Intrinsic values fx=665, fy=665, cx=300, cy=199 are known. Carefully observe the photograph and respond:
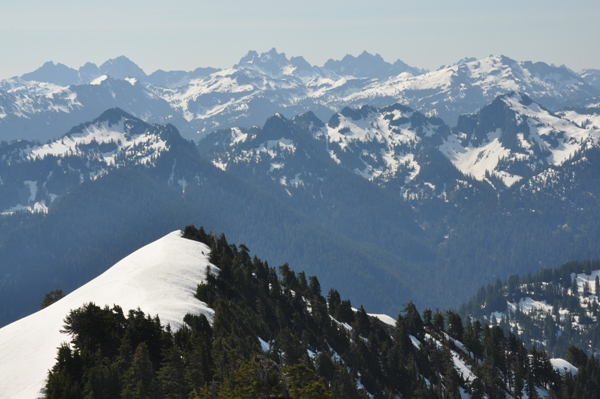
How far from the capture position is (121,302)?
284 ft

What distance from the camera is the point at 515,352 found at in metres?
148

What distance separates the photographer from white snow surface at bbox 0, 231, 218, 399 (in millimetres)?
62938

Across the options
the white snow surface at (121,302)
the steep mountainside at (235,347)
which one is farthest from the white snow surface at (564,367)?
the white snow surface at (121,302)

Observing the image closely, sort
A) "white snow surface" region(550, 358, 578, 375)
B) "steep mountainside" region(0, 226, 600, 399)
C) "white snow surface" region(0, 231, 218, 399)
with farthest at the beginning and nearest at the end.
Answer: "white snow surface" region(550, 358, 578, 375), "white snow surface" region(0, 231, 218, 399), "steep mountainside" region(0, 226, 600, 399)

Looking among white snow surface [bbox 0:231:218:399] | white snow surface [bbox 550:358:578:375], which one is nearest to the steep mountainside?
white snow surface [bbox 0:231:218:399]

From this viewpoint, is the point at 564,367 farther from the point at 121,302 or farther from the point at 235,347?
the point at 121,302

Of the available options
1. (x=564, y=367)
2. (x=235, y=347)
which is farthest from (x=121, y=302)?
(x=564, y=367)

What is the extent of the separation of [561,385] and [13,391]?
113 metres

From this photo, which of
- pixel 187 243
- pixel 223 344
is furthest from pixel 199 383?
pixel 187 243

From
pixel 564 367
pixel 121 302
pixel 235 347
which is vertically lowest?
pixel 564 367

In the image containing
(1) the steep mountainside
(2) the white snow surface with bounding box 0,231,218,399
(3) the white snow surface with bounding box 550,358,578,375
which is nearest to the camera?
(1) the steep mountainside

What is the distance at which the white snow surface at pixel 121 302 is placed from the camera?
62938 millimetres

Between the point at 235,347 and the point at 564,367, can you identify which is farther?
the point at 564,367

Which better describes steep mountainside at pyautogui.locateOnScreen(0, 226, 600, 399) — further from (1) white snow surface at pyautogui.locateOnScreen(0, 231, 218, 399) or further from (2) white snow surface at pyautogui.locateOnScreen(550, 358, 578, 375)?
(2) white snow surface at pyautogui.locateOnScreen(550, 358, 578, 375)
